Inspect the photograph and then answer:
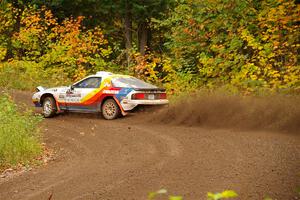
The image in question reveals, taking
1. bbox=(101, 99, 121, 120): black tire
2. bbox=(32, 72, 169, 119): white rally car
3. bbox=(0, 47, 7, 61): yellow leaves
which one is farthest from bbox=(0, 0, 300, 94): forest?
bbox=(101, 99, 121, 120): black tire

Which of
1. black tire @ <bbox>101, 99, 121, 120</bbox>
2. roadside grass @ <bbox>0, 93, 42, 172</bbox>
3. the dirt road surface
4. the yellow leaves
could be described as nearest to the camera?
the dirt road surface

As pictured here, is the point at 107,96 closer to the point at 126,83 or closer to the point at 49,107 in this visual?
the point at 126,83

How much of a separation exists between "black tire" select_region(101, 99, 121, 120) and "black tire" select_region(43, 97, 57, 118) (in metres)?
2.23

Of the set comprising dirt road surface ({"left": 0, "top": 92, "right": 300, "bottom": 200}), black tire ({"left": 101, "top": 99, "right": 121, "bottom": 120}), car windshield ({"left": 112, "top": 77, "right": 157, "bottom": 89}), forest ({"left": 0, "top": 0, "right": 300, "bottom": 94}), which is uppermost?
forest ({"left": 0, "top": 0, "right": 300, "bottom": 94})

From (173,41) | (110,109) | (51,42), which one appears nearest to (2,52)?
(51,42)

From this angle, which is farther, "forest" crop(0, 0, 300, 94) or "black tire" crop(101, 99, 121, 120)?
"forest" crop(0, 0, 300, 94)

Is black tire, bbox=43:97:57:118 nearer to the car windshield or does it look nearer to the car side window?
the car side window

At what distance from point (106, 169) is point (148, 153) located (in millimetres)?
1497

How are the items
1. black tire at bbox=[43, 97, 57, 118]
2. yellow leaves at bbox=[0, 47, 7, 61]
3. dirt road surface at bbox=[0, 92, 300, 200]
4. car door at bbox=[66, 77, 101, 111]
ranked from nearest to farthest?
dirt road surface at bbox=[0, 92, 300, 200] → car door at bbox=[66, 77, 101, 111] → black tire at bbox=[43, 97, 57, 118] → yellow leaves at bbox=[0, 47, 7, 61]

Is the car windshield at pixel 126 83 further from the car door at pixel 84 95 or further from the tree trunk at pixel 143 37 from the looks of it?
the tree trunk at pixel 143 37

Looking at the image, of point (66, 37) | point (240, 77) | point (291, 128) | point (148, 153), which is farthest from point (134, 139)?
point (66, 37)

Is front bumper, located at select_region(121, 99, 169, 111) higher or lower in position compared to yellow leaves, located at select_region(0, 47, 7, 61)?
lower

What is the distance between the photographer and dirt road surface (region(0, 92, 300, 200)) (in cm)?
653

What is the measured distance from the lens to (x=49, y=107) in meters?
16.2
